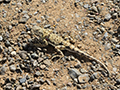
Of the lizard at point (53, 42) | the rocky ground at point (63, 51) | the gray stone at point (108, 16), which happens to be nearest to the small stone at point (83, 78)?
the rocky ground at point (63, 51)

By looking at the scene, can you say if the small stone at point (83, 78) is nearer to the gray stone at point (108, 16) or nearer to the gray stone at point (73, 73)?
the gray stone at point (73, 73)

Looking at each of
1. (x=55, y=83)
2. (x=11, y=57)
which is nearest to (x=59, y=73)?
(x=55, y=83)

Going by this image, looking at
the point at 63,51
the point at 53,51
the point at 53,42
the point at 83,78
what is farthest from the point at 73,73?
the point at 53,42

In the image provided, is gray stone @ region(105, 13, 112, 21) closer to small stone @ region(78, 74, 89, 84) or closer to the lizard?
the lizard

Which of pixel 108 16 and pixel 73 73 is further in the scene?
pixel 108 16

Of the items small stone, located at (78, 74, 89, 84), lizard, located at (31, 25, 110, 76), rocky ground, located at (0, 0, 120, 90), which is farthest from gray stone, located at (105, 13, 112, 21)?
small stone, located at (78, 74, 89, 84)

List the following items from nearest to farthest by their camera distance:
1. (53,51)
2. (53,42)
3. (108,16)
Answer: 1. (53,42)
2. (53,51)
3. (108,16)

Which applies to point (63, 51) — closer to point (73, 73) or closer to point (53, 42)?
point (53, 42)

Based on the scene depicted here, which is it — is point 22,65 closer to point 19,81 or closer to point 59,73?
point 19,81
